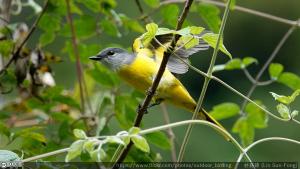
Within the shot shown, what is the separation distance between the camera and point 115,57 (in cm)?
224

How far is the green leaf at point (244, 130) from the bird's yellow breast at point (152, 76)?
0.27 m

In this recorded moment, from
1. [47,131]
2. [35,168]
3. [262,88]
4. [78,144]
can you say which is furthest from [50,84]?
[262,88]

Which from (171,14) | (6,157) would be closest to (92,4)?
(171,14)

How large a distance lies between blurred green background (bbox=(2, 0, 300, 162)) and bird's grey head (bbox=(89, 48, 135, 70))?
3.27 meters

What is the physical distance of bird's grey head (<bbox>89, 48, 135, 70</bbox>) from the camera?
218 centimetres

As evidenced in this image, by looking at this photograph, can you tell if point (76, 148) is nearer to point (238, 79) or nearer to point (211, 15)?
point (211, 15)

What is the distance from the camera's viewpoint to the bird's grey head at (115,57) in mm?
Result: 2182

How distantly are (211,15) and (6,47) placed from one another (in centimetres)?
59

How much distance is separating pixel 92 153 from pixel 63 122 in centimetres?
74

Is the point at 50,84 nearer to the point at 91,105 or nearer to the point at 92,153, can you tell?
the point at 91,105

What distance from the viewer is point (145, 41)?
53.8 inches

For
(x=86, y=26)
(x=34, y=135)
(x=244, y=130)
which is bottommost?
(x=244, y=130)

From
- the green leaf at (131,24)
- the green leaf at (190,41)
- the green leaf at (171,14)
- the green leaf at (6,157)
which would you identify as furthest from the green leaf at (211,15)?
the green leaf at (6,157)

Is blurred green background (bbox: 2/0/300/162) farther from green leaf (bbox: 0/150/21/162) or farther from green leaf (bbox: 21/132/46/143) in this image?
green leaf (bbox: 0/150/21/162)
